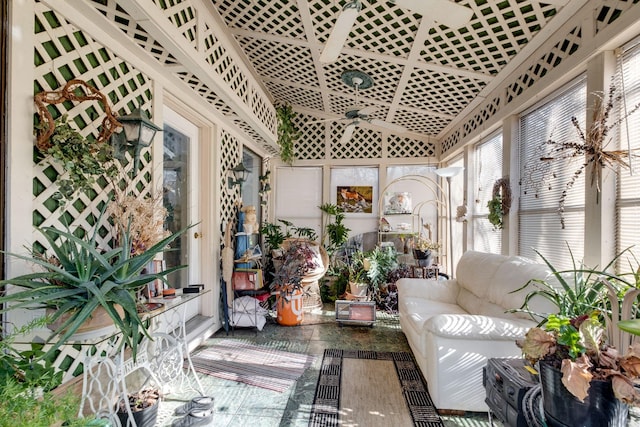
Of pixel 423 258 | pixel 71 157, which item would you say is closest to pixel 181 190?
pixel 71 157

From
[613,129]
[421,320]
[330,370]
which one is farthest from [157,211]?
[613,129]

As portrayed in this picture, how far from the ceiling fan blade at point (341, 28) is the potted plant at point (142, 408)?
100 inches

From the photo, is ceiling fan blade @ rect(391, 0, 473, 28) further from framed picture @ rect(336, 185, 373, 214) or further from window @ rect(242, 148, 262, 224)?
framed picture @ rect(336, 185, 373, 214)

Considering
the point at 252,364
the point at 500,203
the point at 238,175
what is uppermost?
the point at 238,175

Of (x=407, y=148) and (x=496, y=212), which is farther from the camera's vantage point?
(x=407, y=148)

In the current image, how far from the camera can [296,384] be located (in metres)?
2.54

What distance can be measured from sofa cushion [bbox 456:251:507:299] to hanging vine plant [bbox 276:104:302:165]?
3.26 metres

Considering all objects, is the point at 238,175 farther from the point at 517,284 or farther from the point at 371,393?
the point at 517,284

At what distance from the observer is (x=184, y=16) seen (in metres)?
2.34

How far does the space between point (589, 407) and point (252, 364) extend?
2546mm

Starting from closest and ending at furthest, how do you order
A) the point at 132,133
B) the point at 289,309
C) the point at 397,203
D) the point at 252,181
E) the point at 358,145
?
1. the point at 132,133
2. the point at 289,309
3. the point at 252,181
4. the point at 397,203
5. the point at 358,145

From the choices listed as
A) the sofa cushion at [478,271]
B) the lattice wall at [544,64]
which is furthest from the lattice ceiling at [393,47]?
the sofa cushion at [478,271]

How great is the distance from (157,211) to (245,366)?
158 cm

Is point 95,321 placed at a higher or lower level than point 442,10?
lower
